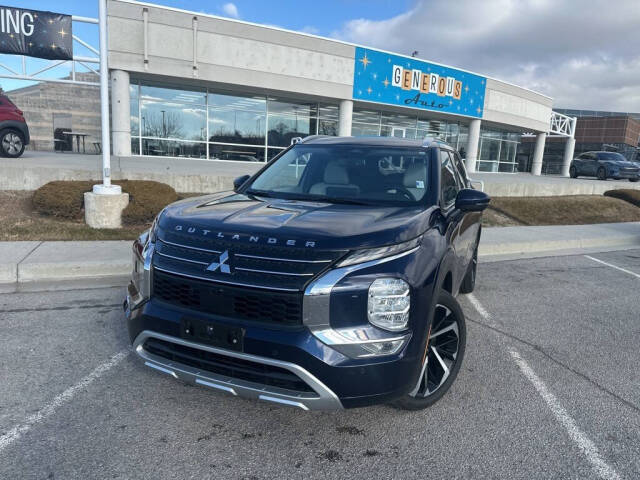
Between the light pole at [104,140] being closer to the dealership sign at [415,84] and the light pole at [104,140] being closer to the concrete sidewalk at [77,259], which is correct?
the concrete sidewalk at [77,259]

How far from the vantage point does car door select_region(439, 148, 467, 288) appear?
338cm

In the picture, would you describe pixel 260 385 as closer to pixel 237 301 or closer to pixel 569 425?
pixel 237 301

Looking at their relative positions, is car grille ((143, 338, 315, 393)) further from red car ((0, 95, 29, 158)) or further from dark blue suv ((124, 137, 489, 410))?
red car ((0, 95, 29, 158))

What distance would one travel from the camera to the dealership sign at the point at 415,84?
22.9m

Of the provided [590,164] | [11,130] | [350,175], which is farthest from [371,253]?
[590,164]

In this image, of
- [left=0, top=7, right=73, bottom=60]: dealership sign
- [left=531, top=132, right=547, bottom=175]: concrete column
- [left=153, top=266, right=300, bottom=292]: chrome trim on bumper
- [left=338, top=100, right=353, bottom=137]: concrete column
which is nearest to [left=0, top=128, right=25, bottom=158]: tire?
[left=0, top=7, right=73, bottom=60]: dealership sign

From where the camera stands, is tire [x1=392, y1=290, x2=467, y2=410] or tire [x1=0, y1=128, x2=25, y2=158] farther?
tire [x1=0, y1=128, x2=25, y2=158]

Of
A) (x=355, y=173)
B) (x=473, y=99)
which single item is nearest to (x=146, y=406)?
(x=355, y=173)

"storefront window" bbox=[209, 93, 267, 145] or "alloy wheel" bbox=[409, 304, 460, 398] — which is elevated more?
"storefront window" bbox=[209, 93, 267, 145]

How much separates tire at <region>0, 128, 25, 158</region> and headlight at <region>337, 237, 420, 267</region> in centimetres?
1348

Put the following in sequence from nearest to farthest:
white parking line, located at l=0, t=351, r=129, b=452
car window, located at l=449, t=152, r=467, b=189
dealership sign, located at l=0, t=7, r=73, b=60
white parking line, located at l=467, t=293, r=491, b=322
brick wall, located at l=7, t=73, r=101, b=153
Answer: white parking line, located at l=0, t=351, r=129, b=452 < car window, located at l=449, t=152, r=467, b=189 < white parking line, located at l=467, t=293, r=491, b=322 < dealership sign, located at l=0, t=7, r=73, b=60 < brick wall, located at l=7, t=73, r=101, b=153

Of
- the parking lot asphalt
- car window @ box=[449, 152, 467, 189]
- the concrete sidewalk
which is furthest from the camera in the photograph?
the concrete sidewalk

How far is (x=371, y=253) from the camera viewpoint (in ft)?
7.96

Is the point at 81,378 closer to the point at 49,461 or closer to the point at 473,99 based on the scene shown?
the point at 49,461
